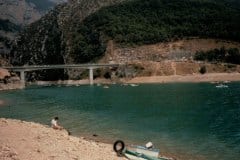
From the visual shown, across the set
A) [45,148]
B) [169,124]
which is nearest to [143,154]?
[45,148]

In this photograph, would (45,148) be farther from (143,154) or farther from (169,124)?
(169,124)

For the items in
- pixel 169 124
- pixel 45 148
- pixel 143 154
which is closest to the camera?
pixel 143 154

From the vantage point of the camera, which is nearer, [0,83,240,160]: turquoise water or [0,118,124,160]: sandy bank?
[0,118,124,160]: sandy bank

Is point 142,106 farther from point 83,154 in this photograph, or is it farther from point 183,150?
point 83,154

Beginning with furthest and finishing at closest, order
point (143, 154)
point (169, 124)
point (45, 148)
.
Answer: point (169, 124), point (45, 148), point (143, 154)

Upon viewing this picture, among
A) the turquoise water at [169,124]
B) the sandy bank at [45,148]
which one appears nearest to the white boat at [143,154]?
the sandy bank at [45,148]

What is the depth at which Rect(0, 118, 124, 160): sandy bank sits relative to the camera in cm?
3906

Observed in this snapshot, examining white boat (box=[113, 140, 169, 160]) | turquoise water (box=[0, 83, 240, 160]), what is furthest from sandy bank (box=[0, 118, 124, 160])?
turquoise water (box=[0, 83, 240, 160])

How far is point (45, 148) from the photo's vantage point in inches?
1677

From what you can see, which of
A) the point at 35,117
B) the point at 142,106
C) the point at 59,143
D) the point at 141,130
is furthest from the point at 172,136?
the point at 142,106

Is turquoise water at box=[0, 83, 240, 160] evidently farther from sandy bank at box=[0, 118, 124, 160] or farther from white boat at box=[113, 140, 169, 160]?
sandy bank at box=[0, 118, 124, 160]

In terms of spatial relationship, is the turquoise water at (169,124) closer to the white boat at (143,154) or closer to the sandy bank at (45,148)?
the white boat at (143,154)

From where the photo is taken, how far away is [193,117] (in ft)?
263

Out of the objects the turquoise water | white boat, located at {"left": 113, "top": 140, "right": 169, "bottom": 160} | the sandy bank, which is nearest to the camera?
the sandy bank
